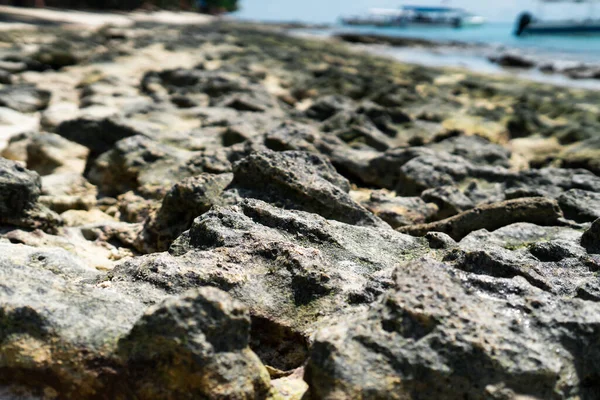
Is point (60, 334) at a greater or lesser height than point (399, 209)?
greater

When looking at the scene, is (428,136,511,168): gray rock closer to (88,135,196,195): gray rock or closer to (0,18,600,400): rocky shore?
(0,18,600,400): rocky shore

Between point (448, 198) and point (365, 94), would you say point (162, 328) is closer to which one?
point (448, 198)

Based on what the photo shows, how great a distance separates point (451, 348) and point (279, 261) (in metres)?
1.36

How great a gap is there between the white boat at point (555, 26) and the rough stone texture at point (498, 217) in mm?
Result: 70395

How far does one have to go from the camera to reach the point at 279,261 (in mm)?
3641

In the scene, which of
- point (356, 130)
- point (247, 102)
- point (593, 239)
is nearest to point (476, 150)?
point (356, 130)

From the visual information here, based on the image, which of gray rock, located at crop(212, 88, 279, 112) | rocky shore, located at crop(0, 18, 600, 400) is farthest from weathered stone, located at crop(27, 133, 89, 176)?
gray rock, located at crop(212, 88, 279, 112)

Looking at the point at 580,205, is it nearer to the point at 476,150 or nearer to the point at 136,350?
the point at 476,150

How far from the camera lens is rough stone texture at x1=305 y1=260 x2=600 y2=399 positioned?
8.49 ft

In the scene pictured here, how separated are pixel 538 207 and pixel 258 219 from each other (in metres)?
2.65

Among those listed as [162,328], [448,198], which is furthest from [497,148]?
[162,328]

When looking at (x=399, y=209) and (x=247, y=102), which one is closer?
(x=399, y=209)

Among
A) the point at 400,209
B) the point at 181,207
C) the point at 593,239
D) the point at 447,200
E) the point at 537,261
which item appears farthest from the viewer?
the point at 447,200

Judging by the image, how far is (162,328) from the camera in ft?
8.63
